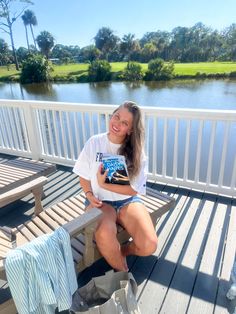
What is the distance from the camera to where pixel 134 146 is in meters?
1.75

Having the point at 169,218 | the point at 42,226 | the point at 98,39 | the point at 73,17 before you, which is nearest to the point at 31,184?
the point at 42,226

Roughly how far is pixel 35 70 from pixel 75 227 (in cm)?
3076

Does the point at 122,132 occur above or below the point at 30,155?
above

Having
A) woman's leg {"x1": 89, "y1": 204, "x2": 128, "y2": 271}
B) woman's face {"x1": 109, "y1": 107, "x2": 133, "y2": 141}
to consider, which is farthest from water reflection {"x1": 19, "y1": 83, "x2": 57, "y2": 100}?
woman's leg {"x1": 89, "y1": 204, "x2": 128, "y2": 271}

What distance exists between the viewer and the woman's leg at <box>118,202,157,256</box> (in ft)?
5.26

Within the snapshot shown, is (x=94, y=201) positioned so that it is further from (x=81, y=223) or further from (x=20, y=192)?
(x=20, y=192)

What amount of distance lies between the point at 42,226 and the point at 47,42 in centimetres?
6022

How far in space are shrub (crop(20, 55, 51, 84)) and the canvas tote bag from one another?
3046 centimetres

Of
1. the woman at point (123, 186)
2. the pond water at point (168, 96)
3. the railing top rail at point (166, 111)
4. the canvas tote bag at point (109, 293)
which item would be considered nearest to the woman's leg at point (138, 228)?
the woman at point (123, 186)

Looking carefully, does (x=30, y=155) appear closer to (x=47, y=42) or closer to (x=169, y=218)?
(x=169, y=218)

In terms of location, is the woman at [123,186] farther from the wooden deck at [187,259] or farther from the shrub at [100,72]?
the shrub at [100,72]

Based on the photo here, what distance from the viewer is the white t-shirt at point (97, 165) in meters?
1.76

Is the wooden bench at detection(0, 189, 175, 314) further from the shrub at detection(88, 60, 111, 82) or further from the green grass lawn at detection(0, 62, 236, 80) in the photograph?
the shrub at detection(88, 60, 111, 82)

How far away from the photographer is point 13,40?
36500 millimetres
